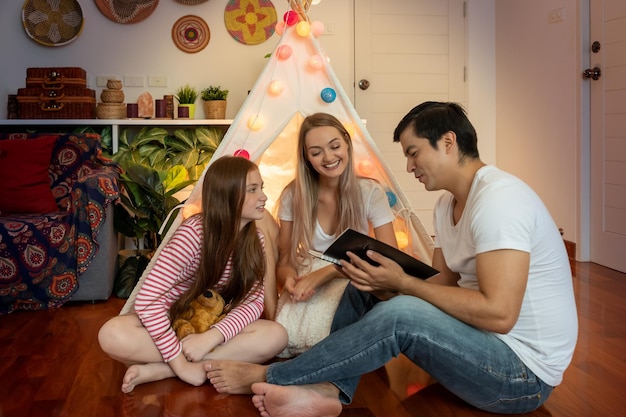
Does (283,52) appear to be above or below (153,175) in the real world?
above

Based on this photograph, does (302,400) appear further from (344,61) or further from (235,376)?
(344,61)

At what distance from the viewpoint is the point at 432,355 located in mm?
1635

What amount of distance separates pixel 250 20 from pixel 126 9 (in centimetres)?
84

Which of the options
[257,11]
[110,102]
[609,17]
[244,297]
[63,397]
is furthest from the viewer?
[257,11]

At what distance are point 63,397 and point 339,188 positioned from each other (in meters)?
1.14

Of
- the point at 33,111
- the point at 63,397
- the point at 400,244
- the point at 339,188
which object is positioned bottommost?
the point at 63,397

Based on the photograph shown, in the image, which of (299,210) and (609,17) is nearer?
(299,210)

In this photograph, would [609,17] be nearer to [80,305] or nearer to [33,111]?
[80,305]

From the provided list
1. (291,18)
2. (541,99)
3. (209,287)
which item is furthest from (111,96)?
(541,99)

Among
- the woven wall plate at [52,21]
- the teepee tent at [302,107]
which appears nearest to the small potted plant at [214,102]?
the woven wall plate at [52,21]

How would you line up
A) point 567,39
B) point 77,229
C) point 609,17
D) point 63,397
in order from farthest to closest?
point 567,39
point 609,17
point 77,229
point 63,397

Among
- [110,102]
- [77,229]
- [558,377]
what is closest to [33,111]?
[110,102]

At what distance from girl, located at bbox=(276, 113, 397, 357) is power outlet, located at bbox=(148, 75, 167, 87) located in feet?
8.46

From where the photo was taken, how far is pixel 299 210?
2531 millimetres
